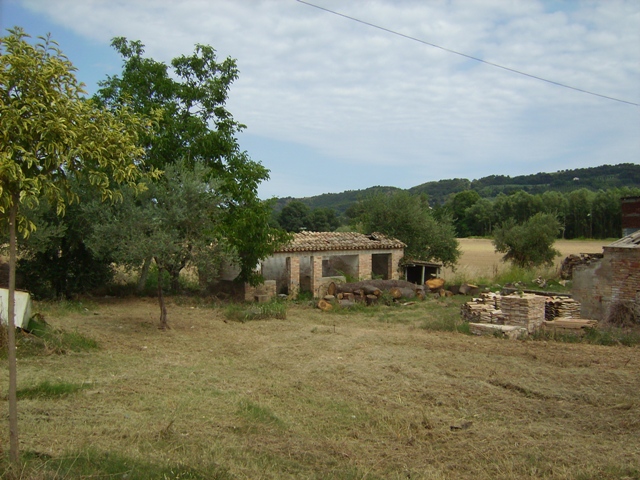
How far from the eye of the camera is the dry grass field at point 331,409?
17.8 ft

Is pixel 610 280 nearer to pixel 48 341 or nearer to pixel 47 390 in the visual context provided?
pixel 47 390

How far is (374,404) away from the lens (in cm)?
778

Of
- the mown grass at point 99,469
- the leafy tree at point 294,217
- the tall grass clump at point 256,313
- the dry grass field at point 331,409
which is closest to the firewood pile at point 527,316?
the dry grass field at point 331,409

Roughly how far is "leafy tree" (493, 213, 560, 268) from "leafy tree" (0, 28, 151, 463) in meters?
29.4

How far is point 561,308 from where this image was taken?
15672 millimetres

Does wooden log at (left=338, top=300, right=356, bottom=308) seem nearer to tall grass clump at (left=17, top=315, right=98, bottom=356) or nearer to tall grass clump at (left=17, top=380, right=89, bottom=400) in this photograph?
tall grass clump at (left=17, top=315, right=98, bottom=356)

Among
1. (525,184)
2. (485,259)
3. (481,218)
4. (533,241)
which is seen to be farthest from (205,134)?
(525,184)

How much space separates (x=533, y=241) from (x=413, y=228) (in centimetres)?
772

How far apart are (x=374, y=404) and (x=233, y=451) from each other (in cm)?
268

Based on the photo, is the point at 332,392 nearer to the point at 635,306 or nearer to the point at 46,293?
the point at 635,306

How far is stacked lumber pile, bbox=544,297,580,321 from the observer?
15.6m

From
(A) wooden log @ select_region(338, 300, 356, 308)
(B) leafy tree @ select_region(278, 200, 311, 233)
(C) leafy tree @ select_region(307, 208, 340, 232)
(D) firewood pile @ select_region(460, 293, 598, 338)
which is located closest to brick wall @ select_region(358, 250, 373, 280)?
(A) wooden log @ select_region(338, 300, 356, 308)

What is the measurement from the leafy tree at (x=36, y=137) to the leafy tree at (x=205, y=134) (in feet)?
43.6

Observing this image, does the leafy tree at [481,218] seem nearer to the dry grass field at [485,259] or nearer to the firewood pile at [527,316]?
the dry grass field at [485,259]
